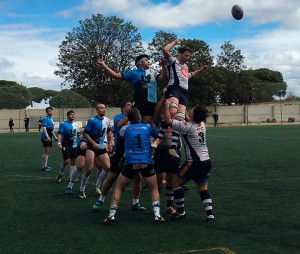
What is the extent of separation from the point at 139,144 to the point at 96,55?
67.7 metres

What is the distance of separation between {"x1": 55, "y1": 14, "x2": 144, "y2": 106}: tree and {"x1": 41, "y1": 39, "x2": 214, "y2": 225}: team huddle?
6376 cm

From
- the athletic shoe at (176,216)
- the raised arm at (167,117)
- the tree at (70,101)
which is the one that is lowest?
the athletic shoe at (176,216)

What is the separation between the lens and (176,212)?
8.64 meters

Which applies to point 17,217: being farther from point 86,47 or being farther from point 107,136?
point 86,47

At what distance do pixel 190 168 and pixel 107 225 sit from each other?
1.73m

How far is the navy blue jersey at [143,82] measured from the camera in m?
9.40

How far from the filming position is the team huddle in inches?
334

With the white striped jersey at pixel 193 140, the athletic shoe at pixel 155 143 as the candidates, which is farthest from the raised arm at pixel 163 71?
the athletic shoe at pixel 155 143

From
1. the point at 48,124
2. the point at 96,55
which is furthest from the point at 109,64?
the point at 48,124

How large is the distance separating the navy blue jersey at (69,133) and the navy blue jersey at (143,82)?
5.67 meters

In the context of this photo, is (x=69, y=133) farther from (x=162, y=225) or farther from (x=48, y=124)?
(x=162, y=225)

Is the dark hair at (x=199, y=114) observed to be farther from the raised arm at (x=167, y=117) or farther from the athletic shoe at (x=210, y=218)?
the athletic shoe at (x=210, y=218)

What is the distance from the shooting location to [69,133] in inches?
584

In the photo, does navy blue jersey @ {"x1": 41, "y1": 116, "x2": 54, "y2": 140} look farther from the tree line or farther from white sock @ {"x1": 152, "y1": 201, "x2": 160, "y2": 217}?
the tree line
